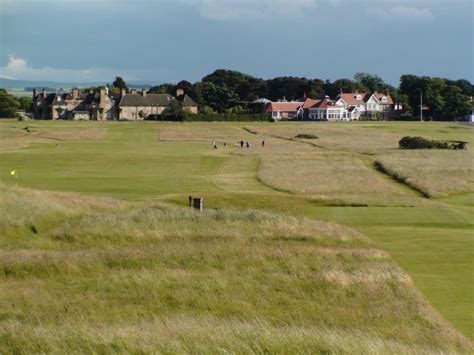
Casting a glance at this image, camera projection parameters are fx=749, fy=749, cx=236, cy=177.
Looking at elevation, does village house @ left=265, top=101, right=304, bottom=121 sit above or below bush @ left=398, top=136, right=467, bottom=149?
above

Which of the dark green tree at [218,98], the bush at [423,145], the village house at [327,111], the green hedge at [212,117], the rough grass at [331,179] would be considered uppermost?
the dark green tree at [218,98]

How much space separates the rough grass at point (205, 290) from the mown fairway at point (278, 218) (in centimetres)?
7

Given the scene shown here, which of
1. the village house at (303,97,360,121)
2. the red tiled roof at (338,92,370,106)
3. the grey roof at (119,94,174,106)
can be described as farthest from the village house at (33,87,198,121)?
the red tiled roof at (338,92,370,106)

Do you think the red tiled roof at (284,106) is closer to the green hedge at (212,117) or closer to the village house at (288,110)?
the village house at (288,110)

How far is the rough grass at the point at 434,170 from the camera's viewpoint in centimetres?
4081

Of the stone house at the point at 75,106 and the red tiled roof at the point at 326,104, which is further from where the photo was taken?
the red tiled roof at the point at 326,104

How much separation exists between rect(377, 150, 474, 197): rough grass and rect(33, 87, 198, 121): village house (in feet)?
303

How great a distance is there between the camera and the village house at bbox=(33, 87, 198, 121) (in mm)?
152000

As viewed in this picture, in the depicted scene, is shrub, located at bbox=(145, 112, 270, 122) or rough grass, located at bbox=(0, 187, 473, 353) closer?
rough grass, located at bbox=(0, 187, 473, 353)

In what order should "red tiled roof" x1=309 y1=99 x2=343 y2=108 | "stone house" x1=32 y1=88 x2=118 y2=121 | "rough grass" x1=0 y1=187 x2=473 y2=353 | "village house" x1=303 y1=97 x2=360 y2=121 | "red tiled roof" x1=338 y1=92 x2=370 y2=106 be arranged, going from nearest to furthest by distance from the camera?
"rough grass" x1=0 y1=187 x2=473 y2=353
"stone house" x1=32 y1=88 x2=118 y2=121
"village house" x1=303 y1=97 x2=360 y2=121
"red tiled roof" x1=309 y1=99 x2=343 y2=108
"red tiled roof" x1=338 y1=92 x2=370 y2=106

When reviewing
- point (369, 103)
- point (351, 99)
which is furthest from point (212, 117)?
point (369, 103)

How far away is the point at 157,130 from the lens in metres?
104

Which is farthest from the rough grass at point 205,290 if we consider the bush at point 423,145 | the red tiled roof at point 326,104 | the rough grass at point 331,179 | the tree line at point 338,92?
the red tiled roof at point 326,104

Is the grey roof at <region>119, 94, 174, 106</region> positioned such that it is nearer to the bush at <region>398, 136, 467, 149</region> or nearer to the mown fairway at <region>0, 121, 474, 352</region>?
the mown fairway at <region>0, 121, 474, 352</region>
